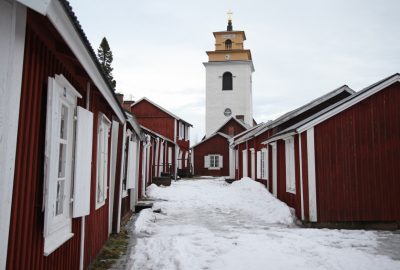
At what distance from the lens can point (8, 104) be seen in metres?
2.29

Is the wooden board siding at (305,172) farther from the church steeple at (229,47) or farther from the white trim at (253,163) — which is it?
the church steeple at (229,47)

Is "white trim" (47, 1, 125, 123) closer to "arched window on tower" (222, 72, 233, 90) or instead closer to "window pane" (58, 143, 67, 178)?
"window pane" (58, 143, 67, 178)

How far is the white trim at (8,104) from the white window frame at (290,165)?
989 centimetres

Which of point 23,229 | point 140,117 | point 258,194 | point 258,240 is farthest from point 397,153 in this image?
point 140,117

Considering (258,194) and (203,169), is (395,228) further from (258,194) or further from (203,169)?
(203,169)

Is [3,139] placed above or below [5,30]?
below

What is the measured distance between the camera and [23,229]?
2.68 m

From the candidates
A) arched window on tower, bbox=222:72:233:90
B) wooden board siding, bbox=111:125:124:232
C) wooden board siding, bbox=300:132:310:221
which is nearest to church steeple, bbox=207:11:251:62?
arched window on tower, bbox=222:72:233:90

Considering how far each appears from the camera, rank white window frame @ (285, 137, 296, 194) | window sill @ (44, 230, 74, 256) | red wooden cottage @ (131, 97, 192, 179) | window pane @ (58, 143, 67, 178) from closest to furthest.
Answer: window sill @ (44, 230, 74, 256) < window pane @ (58, 143, 67, 178) < white window frame @ (285, 137, 296, 194) < red wooden cottage @ (131, 97, 192, 179)

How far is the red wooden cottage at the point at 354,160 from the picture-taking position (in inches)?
386

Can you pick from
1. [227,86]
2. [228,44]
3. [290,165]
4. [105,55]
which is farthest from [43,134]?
[228,44]

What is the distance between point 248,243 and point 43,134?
538 cm

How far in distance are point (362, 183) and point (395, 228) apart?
1.50 meters

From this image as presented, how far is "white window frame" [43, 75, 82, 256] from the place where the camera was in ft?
10.0
